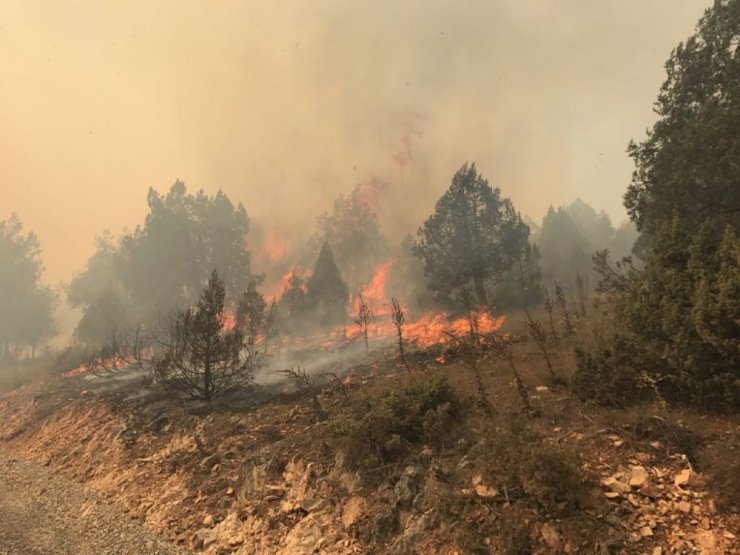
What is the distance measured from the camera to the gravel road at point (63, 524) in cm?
831

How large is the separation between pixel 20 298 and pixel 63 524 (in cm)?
6431

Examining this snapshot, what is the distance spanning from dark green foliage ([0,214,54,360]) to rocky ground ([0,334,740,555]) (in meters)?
54.7

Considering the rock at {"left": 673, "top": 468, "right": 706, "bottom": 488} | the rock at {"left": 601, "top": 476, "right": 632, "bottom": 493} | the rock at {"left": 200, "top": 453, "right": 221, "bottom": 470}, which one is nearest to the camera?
the rock at {"left": 673, "top": 468, "right": 706, "bottom": 488}

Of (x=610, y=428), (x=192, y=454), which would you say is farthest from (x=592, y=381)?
(x=192, y=454)

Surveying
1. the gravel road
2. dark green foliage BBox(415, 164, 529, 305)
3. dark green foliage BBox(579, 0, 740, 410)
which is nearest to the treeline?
dark green foliage BBox(415, 164, 529, 305)

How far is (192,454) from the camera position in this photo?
11734mm

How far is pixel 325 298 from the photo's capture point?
42.6 m

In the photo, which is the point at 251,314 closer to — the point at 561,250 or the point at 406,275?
the point at 406,275

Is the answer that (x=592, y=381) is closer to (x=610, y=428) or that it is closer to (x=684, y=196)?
(x=610, y=428)

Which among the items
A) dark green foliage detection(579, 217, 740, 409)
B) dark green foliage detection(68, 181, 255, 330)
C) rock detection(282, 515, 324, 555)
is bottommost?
rock detection(282, 515, 324, 555)

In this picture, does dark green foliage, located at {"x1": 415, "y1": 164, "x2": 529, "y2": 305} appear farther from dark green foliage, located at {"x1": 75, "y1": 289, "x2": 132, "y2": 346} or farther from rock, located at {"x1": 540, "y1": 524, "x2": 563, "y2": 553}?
dark green foliage, located at {"x1": 75, "y1": 289, "x2": 132, "y2": 346}

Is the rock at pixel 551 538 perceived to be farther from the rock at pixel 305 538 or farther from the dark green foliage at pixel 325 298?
the dark green foliage at pixel 325 298

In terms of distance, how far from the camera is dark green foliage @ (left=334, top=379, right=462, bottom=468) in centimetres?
827

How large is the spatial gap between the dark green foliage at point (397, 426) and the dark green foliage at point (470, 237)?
2072 centimetres
